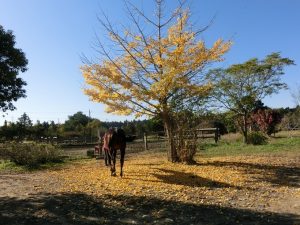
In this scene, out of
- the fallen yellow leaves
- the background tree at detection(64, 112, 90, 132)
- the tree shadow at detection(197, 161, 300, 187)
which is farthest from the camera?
the background tree at detection(64, 112, 90, 132)

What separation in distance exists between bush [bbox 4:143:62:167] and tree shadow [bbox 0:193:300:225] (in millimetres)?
7385

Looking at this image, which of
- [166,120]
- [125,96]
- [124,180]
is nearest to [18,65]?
[124,180]

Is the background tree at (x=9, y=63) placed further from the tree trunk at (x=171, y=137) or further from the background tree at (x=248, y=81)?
the background tree at (x=248, y=81)

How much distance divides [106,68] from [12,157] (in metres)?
5.22

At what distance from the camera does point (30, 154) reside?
1669 centimetres

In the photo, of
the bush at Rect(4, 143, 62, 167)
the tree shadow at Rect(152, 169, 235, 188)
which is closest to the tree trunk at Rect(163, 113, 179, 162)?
the tree shadow at Rect(152, 169, 235, 188)

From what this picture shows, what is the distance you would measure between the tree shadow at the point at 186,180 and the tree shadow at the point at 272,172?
1.56 meters

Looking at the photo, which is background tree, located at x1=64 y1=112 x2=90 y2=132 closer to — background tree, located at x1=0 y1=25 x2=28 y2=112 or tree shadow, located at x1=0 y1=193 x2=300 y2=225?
background tree, located at x1=0 y1=25 x2=28 y2=112

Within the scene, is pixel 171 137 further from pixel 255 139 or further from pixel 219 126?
pixel 219 126

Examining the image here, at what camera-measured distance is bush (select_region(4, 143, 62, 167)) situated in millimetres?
16516

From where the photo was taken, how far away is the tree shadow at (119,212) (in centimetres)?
744

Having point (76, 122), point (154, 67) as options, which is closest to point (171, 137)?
point (154, 67)

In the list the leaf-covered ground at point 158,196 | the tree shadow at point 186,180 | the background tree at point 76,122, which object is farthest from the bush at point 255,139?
the background tree at point 76,122

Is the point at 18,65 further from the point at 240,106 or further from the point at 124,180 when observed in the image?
the point at 240,106
